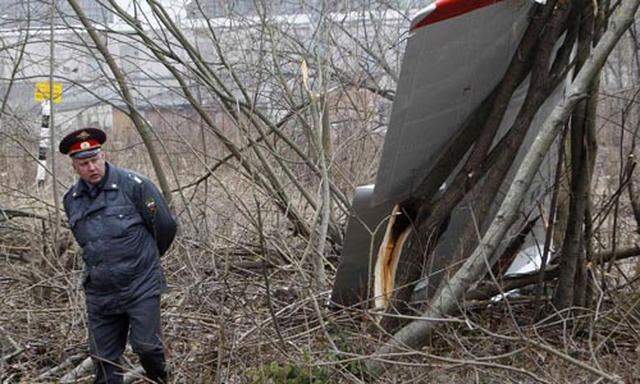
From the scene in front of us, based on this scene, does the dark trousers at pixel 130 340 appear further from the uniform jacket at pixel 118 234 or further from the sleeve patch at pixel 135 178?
the sleeve patch at pixel 135 178

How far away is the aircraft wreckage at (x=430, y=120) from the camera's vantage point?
5.76 m

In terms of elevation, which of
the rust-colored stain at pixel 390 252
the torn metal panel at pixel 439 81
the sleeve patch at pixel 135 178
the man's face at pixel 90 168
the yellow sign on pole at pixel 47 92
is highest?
the yellow sign on pole at pixel 47 92

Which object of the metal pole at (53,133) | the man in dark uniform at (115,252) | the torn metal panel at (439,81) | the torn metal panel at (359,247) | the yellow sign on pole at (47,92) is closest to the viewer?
the torn metal panel at (439,81)

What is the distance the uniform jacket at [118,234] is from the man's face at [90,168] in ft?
0.19

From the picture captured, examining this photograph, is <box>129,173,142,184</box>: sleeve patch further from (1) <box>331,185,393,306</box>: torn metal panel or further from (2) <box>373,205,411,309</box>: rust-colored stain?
(2) <box>373,205,411,309</box>: rust-colored stain

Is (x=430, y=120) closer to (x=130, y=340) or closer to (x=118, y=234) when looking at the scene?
(x=118, y=234)

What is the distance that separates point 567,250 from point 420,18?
1.93 metres

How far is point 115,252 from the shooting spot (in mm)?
5848

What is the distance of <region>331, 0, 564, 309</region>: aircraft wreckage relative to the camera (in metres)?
5.76

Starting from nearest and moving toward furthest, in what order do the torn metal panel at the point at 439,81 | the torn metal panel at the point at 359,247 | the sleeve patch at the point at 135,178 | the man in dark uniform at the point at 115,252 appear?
the torn metal panel at the point at 439,81 → the man in dark uniform at the point at 115,252 → the sleeve patch at the point at 135,178 → the torn metal panel at the point at 359,247

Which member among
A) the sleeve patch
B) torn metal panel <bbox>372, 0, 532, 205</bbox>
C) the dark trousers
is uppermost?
torn metal panel <bbox>372, 0, 532, 205</bbox>

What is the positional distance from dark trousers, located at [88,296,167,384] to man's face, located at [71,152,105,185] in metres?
0.77

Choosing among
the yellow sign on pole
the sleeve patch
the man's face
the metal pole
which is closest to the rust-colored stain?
the sleeve patch

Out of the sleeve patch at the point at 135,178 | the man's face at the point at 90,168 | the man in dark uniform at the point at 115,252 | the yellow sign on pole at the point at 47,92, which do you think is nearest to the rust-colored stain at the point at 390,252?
the man in dark uniform at the point at 115,252
